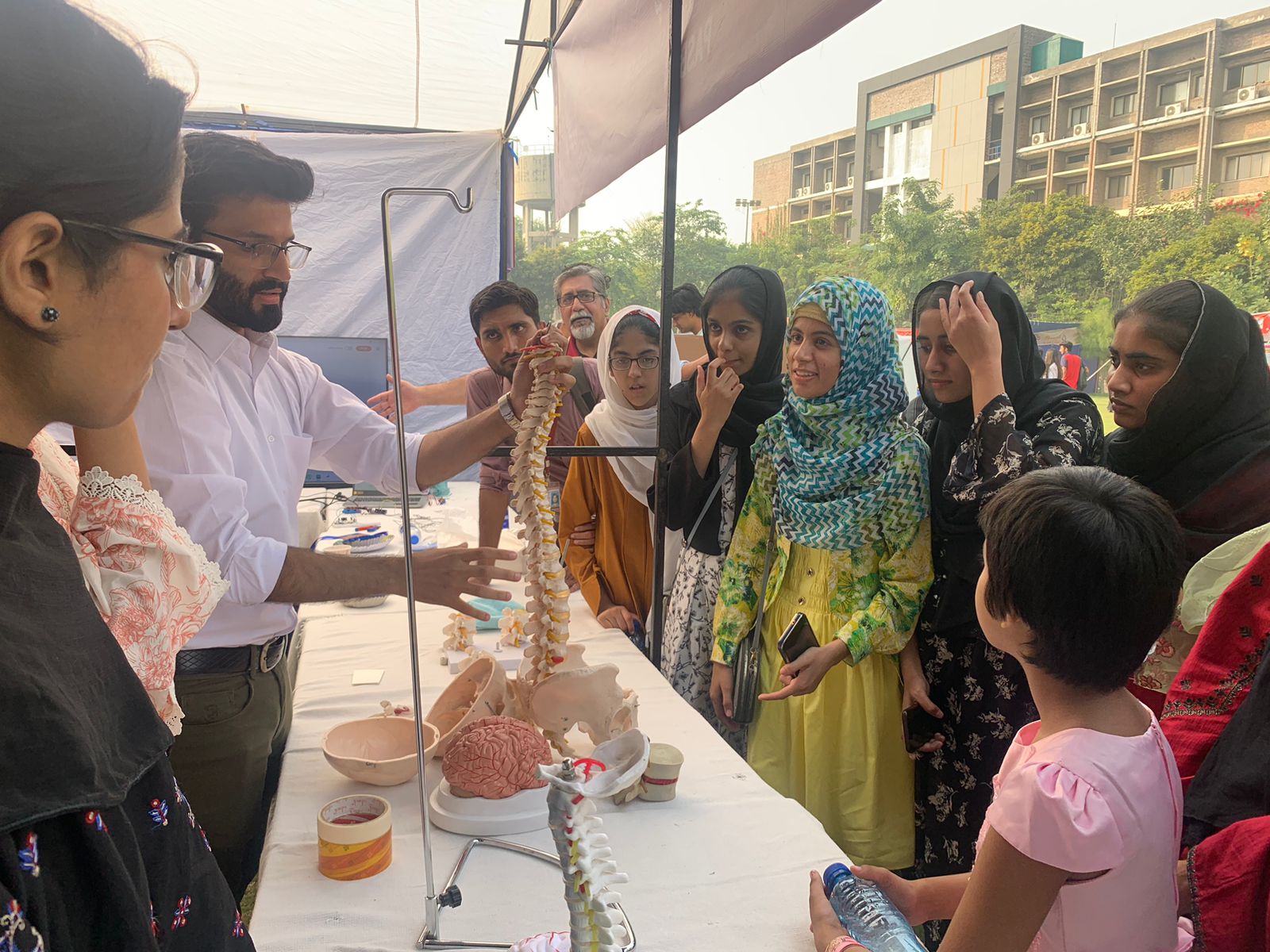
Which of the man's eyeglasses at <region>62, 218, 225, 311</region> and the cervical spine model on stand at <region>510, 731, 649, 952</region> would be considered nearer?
the man's eyeglasses at <region>62, 218, 225, 311</region>

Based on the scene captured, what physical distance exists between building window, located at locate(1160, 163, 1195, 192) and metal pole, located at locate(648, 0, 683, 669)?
7493mm

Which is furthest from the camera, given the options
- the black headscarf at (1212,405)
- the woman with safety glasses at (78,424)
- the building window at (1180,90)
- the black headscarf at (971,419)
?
the building window at (1180,90)

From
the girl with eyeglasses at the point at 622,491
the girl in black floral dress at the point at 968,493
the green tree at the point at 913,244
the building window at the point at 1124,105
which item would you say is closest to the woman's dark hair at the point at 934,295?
the girl in black floral dress at the point at 968,493

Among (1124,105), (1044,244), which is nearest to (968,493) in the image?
(1044,244)

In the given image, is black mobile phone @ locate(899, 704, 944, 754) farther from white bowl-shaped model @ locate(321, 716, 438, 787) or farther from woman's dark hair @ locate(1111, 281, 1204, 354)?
white bowl-shaped model @ locate(321, 716, 438, 787)

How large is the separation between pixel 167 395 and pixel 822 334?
4.89 feet

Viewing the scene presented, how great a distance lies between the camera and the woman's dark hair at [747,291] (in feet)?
7.85

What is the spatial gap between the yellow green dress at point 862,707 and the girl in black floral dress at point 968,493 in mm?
64

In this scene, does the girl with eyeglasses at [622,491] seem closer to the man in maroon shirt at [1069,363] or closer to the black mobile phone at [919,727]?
the black mobile phone at [919,727]

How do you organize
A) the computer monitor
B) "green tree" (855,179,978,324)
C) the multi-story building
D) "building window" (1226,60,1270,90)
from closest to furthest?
the computer monitor → "building window" (1226,60,1270,90) → the multi-story building → "green tree" (855,179,978,324)

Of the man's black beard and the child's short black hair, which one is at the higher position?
the man's black beard

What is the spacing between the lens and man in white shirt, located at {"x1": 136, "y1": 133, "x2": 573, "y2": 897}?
4.84ft

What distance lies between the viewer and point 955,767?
A: 193 cm

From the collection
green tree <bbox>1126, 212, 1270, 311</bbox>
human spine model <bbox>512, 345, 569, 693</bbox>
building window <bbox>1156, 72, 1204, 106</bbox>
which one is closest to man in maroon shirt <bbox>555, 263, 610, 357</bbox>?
human spine model <bbox>512, 345, 569, 693</bbox>
